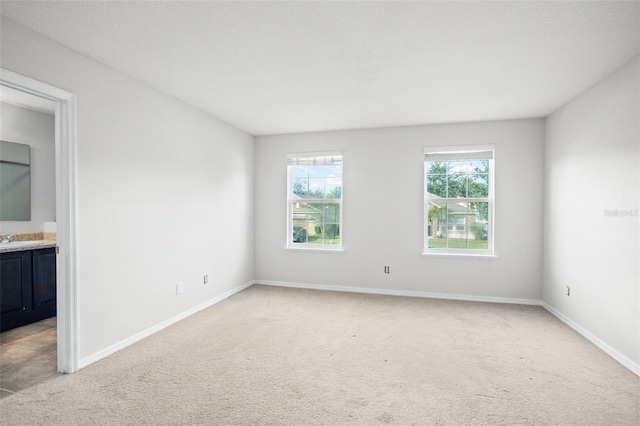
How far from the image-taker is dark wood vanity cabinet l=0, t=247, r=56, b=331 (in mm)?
3381

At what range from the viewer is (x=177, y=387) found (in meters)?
2.35

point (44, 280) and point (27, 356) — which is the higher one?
point (44, 280)

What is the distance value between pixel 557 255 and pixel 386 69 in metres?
3.11

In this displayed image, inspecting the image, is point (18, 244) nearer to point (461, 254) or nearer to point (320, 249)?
point (320, 249)

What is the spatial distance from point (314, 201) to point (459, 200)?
220 cm

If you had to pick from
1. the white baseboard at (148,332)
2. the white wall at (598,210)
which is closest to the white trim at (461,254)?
the white wall at (598,210)

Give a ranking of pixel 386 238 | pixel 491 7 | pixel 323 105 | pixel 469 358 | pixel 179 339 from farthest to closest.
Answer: pixel 386 238 < pixel 323 105 < pixel 179 339 < pixel 469 358 < pixel 491 7

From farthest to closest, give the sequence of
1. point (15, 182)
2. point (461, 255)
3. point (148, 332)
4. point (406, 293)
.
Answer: point (406, 293) < point (461, 255) < point (15, 182) < point (148, 332)

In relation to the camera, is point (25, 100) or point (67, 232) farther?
point (25, 100)

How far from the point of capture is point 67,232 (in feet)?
8.34

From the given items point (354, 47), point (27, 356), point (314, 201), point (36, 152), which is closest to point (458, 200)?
point (314, 201)

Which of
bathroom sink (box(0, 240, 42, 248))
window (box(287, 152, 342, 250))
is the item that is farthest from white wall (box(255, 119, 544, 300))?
bathroom sink (box(0, 240, 42, 248))

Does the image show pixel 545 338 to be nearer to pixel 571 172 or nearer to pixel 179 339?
pixel 571 172

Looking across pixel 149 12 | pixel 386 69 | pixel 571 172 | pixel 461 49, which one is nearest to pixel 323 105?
pixel 386 69
